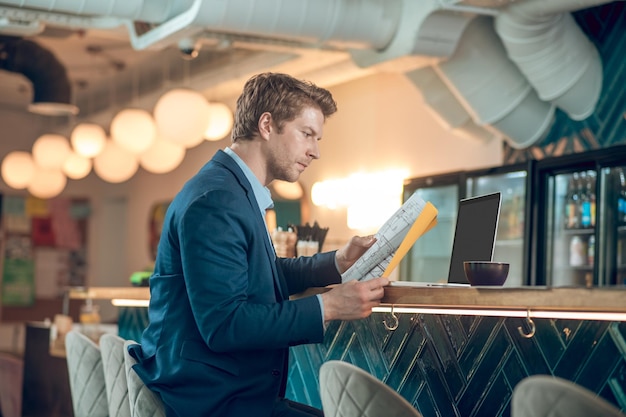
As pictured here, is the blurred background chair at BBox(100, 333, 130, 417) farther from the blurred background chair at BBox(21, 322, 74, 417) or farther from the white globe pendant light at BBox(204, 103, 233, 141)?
the white globe pendant light at BBox(204, 103, 233, 141)

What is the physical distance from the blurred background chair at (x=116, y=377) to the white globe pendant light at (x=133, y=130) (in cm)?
374

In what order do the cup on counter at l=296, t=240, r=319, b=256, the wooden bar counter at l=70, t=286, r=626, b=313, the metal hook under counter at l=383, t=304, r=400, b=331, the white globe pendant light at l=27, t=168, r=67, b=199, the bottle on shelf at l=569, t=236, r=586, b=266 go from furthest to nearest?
the white globe pendant light at l=27, t=168, r=67, b=199 → the bottle on shelf at l=569, t=236, r=586, b=266 → the cup on counter at l=296, t=240, r=319, b=256 → the metal hook under counter at l=383, t=304, r=400, b=331 → the wooden bar counter at l=70, t=286, r=626, b=313

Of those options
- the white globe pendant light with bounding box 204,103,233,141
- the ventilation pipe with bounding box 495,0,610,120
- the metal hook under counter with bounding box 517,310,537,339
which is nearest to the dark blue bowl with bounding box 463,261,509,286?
the metal hook under counter with bounding box 517,310,537,339

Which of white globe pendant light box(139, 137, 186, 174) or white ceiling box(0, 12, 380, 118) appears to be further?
white ceiling box(0, 12, 380, 118)

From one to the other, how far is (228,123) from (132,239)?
595 cm

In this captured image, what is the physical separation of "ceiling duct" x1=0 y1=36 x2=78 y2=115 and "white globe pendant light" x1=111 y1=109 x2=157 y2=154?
5.05 ft

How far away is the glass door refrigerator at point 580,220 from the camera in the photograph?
17.2ft

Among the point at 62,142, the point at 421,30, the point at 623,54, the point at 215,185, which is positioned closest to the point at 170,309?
the point at 215,185

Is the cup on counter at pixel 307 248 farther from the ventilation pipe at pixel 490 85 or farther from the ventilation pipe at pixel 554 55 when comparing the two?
the ventilation pipe at pixel 490 85

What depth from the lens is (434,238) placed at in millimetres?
6926

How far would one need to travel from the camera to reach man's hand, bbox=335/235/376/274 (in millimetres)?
2568

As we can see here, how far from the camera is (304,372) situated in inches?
128

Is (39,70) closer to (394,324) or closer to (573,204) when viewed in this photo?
(573,204)

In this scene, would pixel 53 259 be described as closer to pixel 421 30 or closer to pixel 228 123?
pixel 228 123
